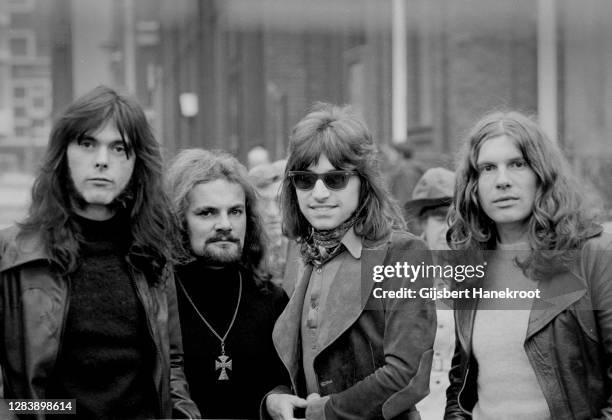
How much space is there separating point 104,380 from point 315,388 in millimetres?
599

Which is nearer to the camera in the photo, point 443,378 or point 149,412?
point 149,412

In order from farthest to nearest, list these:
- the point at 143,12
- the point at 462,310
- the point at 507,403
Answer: the point at 143,12
the point at 462,310
the point at 507,403

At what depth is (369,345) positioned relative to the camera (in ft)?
9.12

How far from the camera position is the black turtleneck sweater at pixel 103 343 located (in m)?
2.73

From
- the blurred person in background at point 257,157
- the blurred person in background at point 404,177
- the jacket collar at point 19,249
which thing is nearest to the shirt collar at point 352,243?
the jacket collar at point 19,249

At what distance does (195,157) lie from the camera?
3.48 m

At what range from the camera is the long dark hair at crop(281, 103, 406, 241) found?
2.93 m

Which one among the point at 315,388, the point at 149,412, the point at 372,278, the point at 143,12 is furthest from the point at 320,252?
the point at 143,12

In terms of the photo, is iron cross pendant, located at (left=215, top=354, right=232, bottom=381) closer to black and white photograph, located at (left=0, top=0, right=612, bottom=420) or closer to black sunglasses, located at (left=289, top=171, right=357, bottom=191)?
black and white photograph, located at (left=0, top=0, right=612, bottom=420)

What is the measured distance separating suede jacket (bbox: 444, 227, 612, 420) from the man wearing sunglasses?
315 mm

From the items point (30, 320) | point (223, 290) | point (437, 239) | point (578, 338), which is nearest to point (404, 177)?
point (437, 239)

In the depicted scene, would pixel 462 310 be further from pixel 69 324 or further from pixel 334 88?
pixel 334 88

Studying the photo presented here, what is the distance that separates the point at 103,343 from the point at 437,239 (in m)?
1.78

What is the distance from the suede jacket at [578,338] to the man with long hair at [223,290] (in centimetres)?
85
